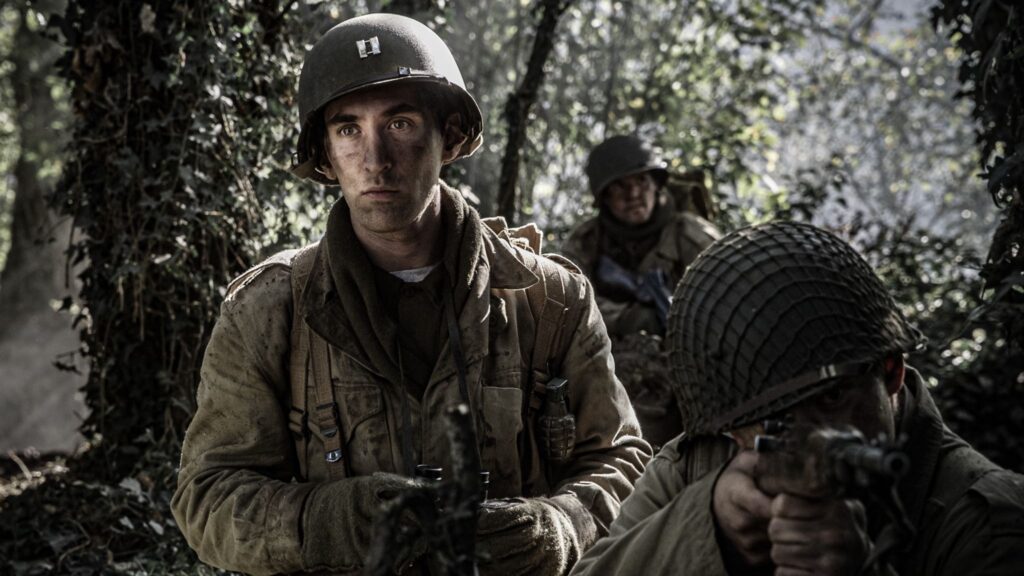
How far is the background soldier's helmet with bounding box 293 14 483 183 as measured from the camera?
360cm

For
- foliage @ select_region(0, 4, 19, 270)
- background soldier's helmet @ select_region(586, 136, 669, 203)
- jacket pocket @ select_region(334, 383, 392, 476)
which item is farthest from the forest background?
foliage @ select_region(0, 4, 19, 270)

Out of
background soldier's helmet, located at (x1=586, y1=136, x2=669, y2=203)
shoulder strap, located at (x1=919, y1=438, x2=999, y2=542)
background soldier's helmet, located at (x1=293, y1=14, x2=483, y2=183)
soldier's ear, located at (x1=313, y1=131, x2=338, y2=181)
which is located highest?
background soldier's helmet, located at (x1=586, y1=136, x2=669, y2=203)

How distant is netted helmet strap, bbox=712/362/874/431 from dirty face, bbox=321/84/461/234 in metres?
1.55

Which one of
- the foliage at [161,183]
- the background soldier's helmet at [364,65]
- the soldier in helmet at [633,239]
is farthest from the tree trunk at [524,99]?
the background soldier's helmet at [364,65]

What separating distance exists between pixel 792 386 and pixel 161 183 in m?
4.57

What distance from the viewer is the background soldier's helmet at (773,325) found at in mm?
2238

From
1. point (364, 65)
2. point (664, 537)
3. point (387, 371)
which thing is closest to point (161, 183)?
point (364, 65)

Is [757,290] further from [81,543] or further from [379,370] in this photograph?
[81,543]

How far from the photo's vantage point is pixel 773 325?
7.52 ft

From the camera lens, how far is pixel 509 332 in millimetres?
3559

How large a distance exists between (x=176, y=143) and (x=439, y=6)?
1781 millimetres

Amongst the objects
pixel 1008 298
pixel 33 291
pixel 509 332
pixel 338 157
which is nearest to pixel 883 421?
pixel 509 332

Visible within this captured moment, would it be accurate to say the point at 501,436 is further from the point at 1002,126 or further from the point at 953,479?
the point at 1002,126

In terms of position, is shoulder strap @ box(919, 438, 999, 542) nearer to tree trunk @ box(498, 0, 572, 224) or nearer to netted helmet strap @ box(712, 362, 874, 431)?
netted helmet strap @ box(712, 362, 874, 431)
